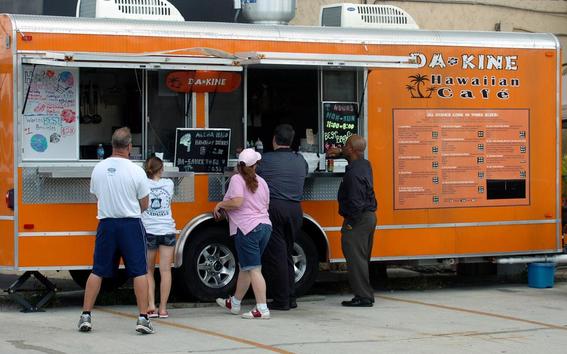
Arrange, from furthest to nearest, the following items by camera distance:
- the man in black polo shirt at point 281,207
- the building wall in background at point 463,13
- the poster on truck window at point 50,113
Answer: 1. the building wall in background at point 463,13
2. the man in black polo shirt at point 281,207
3. the poster on truck window at point 50,113

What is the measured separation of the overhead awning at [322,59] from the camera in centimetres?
1137

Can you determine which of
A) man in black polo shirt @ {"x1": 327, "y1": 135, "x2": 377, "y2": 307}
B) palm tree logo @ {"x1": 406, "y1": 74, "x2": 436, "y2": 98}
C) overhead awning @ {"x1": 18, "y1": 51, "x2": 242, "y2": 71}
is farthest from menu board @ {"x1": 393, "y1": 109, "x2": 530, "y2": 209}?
overhead awning @ {"x1": 18, "y1": 51, "x2": 242, "y2": 71}

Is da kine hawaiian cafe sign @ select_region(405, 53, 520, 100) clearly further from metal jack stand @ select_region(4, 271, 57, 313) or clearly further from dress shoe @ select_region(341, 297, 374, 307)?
metal jack stand @ select_region(4, 271, 57, 313)

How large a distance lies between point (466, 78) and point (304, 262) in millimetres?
2879

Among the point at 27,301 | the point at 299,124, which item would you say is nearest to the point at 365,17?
the point at 299,124

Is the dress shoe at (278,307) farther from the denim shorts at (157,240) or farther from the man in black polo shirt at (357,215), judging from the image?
the denim shorts at (157,240)

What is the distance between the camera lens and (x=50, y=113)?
1103 cm

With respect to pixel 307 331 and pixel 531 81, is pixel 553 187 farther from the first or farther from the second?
pixel 307 331

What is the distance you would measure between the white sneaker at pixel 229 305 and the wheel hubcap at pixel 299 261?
42.7 inches

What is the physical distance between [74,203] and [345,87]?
10.8 ft

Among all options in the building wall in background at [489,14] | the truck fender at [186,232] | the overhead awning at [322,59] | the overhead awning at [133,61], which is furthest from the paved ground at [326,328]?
the building wall in background at [489,14]

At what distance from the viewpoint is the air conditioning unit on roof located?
1268 cm

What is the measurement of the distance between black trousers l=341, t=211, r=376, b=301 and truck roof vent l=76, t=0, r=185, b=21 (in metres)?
2.90

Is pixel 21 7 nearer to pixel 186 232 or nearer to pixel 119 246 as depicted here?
pixel 186 232
